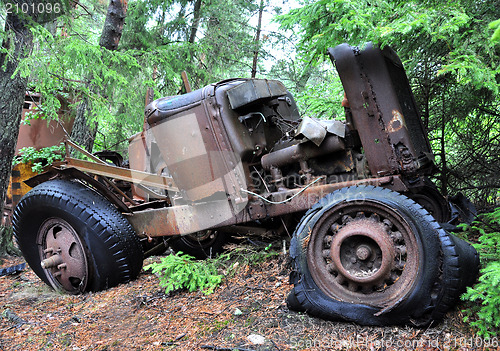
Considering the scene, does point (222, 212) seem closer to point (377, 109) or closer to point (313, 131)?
point (313, 131)

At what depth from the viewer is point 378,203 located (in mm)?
2617

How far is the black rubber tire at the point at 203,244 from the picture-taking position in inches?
194

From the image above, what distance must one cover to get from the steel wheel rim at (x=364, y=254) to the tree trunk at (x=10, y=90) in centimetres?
488

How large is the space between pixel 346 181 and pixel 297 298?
46.0 inches

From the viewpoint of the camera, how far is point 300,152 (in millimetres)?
3520

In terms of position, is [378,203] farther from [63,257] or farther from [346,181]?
[63,257]

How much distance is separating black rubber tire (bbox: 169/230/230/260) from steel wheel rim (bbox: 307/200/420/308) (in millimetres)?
2404

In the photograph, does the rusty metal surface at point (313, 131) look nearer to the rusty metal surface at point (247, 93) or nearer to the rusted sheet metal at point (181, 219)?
the rusty metal surface at point (247, 93)

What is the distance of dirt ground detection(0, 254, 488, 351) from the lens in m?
2.30

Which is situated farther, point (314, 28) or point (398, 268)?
point (314, 28)

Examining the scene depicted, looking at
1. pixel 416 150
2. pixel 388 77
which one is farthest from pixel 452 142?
pixel 388 77

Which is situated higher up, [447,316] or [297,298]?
[297,298]

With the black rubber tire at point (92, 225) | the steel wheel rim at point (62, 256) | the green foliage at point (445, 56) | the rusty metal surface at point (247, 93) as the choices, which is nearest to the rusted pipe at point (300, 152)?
the rusty metal surface at point (247, 93)

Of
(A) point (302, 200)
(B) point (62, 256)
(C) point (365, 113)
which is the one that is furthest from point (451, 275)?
(B) point (62, 256)
